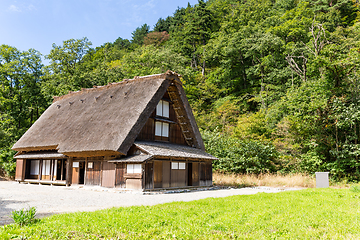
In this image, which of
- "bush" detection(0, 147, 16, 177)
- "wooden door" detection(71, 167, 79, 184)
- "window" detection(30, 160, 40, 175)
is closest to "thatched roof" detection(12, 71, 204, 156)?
"window" detection(30, 160, 40, 175)

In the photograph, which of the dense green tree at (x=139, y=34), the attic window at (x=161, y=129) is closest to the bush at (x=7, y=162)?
the attic window at (x=161, y=129)

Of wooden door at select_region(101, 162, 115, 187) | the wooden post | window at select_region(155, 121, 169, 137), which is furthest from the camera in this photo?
window at select_region(155, 121, 169, 137)

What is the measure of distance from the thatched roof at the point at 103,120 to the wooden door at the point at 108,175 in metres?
0.98

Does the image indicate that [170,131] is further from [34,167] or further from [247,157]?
[34,167]

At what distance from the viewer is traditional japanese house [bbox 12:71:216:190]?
17.2 meters

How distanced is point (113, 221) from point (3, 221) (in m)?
3.09

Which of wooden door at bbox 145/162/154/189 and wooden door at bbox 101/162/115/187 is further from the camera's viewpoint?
wooden door at bbox 101/162/115/187

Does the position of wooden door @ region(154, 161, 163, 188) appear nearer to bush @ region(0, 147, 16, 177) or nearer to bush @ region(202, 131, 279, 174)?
bush @ region(202, 131, 279, 174)

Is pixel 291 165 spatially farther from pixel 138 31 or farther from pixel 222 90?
pixel 138 31

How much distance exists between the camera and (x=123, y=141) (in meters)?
16.7

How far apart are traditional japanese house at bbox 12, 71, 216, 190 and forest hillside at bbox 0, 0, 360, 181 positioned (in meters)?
4.61

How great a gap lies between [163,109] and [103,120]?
4.68 metres

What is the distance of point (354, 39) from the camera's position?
3216cm

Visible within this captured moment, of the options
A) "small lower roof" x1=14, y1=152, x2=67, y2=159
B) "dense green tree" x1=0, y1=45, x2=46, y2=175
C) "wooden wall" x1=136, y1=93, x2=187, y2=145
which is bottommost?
"small lower roof" x1=14, y1=152, x2=67, y2=159
